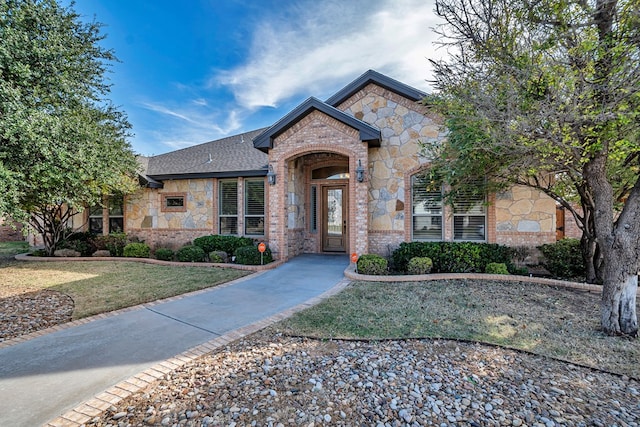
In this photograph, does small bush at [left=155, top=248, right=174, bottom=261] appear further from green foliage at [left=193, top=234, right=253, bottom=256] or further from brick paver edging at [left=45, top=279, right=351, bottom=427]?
brick paver edging at [left=45, top=279, right=351, bottom=427]

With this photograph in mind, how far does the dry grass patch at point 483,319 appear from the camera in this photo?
3.96 m

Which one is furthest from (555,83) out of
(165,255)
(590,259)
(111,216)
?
(111,216)

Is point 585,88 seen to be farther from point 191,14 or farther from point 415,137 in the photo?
point 191,14

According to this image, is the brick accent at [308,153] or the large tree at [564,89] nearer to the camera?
the large tree at [564,89]

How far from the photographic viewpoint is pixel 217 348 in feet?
12.7

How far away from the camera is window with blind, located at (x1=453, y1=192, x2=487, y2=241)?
913 centimetres

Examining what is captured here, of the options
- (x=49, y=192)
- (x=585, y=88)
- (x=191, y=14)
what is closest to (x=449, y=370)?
(x=585, y=88)

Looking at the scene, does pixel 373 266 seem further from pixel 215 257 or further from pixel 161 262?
pixel 161 262

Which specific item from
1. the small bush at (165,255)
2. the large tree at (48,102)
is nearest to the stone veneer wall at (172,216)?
the small bush at (165,255)

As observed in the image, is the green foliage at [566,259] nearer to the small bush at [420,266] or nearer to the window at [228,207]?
the small bush at [420,266]

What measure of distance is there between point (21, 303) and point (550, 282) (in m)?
11.3

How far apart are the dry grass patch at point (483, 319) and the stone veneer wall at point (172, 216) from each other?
771cm

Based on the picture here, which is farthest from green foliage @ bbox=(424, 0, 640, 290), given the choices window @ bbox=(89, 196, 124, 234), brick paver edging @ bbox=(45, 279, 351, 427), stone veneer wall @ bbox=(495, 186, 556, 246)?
window @ bbox=(89, 196, 124, 234)

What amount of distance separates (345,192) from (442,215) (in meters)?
3.50
